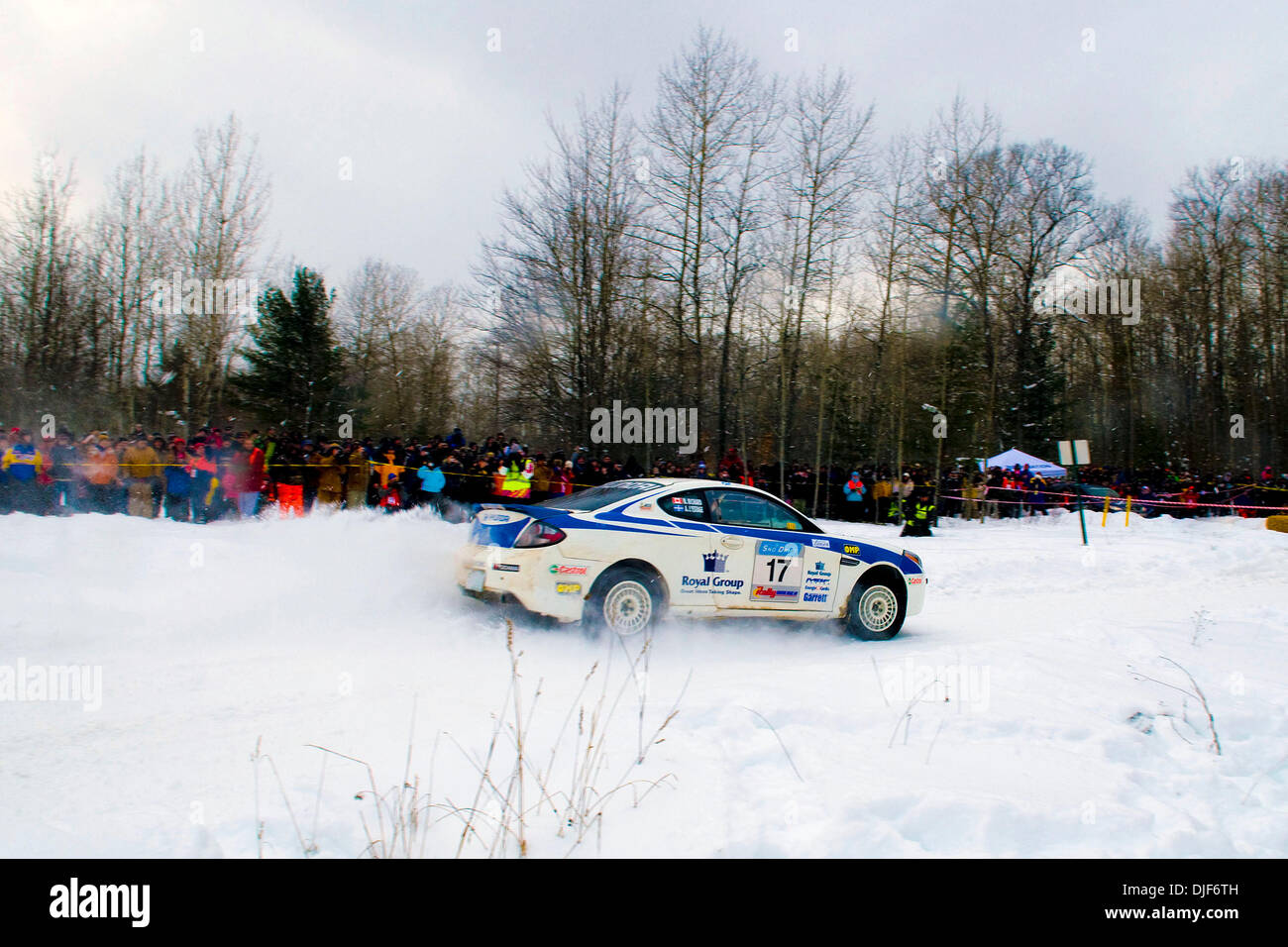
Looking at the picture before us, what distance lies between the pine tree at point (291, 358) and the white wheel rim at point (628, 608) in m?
31.2

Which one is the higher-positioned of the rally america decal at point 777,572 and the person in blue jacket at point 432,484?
the person in blue jacket at point 432,484

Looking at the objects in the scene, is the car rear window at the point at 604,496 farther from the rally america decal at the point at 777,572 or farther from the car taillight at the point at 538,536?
the rally america decal at the point at 777,572

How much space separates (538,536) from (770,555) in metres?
2.31

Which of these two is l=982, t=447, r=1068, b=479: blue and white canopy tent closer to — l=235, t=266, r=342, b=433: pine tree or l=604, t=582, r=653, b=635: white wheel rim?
l=604, t=582, r=653, b=635: white wheel rim

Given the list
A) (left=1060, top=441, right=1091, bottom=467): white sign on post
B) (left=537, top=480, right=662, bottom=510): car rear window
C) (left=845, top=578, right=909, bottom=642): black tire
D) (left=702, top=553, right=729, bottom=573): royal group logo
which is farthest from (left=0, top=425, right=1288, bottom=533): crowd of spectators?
(left=845, top=578, right=909, bottom=642): black tire

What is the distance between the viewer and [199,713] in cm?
473

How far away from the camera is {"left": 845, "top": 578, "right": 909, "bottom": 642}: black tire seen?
320 inches

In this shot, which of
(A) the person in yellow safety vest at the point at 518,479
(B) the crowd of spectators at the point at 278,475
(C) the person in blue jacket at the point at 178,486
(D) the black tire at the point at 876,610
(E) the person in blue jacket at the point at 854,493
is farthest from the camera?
(E) the person in blue jacket at the point at 854,493

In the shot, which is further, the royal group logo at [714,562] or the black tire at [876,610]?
the black tire at [876,610]

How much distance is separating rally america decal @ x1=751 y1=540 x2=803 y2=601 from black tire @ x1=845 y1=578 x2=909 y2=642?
2.39 ft

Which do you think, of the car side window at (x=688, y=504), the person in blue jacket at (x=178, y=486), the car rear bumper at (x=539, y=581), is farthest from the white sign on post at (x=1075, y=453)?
the person in blue jacket at (x=178, y=486)

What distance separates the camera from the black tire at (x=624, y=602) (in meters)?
6.85
